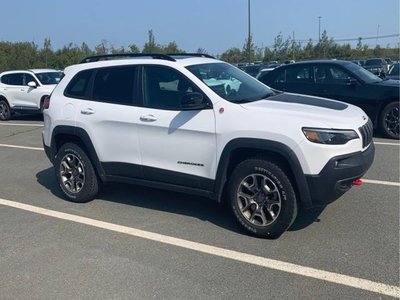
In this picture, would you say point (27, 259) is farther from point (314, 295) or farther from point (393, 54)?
point (393, 54)

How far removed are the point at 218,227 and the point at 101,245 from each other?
3.99ft

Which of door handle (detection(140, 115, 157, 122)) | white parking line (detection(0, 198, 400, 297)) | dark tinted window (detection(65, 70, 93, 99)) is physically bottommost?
white parking line (detection(0, 198, 400, 297))

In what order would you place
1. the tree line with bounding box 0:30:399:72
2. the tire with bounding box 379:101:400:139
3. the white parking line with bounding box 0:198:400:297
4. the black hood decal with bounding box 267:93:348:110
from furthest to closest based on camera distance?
the tree line with bounding box 0:30:399:72
the tire with bounding box 379:101:400:139
the black hood decal with bounding box 267:93:348:110
the white parking line with bounding box 0:198:400:297

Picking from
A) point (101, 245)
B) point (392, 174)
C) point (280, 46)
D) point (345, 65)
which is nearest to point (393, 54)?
point (280, 46)

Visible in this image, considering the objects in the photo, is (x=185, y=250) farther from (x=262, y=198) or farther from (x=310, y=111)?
(x=310, y=111)

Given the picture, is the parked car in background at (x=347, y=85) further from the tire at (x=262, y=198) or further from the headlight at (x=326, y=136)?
the tire at (x=262, y=198)

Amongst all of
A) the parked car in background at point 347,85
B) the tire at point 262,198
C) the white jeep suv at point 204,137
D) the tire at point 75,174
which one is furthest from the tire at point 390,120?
the tire at point 75,174

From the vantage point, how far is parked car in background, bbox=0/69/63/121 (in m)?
14.9

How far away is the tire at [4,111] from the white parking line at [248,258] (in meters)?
11.6

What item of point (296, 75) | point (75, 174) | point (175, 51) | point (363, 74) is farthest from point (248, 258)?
point (175, 51)

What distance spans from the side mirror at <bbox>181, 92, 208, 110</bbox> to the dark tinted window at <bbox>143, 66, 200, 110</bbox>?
16 cm

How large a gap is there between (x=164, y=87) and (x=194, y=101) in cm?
59

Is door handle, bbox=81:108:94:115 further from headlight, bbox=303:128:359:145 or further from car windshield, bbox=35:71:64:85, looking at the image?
car windshield, bbox=35:71:64:85

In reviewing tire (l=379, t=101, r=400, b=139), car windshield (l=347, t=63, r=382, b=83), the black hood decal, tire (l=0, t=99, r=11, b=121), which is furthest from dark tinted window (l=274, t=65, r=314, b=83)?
tire (l=0, t=99, r=11, b=121)
